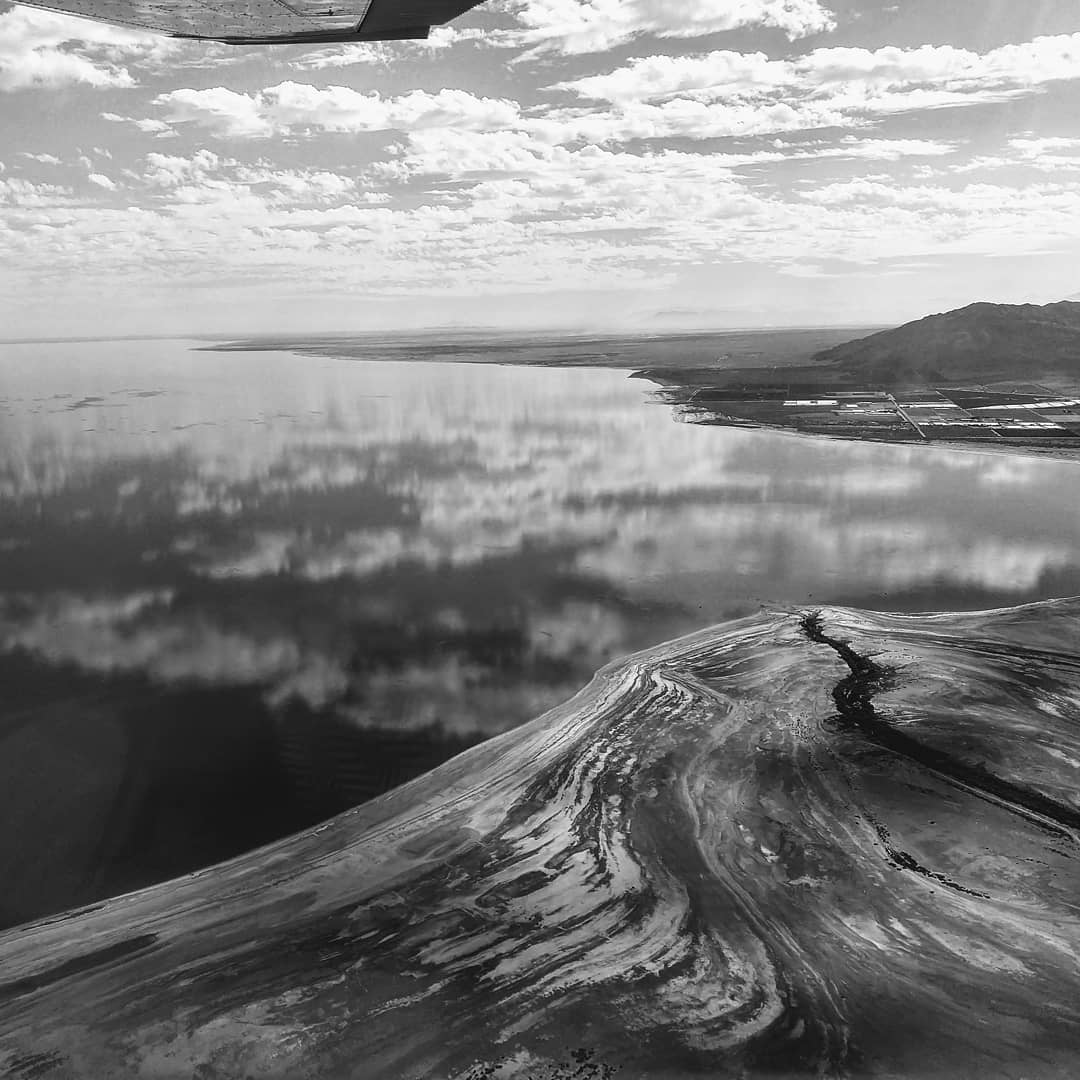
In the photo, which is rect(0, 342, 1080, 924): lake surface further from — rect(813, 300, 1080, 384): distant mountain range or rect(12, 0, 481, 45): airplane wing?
rect(813, 300, 1080, 384): distant mountain range

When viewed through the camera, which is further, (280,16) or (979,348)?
(979,348)

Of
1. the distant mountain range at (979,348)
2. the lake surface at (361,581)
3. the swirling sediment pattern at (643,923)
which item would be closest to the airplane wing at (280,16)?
the swirling sediment pattern at (643,923)

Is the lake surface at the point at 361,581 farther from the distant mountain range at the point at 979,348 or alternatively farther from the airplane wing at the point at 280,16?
the distant mountain range at the point at 979,348

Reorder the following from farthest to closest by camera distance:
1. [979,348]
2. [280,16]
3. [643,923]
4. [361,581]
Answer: [979,348] < [361,581] < [280,16] < [643,923]

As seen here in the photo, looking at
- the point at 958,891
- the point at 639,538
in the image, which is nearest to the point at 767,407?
the point at 639,538

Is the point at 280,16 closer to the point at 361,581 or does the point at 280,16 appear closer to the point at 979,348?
the point at 361,581

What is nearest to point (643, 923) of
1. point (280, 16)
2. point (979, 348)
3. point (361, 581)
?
point (280, 16)

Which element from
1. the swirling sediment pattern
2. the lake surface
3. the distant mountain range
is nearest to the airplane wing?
the swirling sediment pattern
